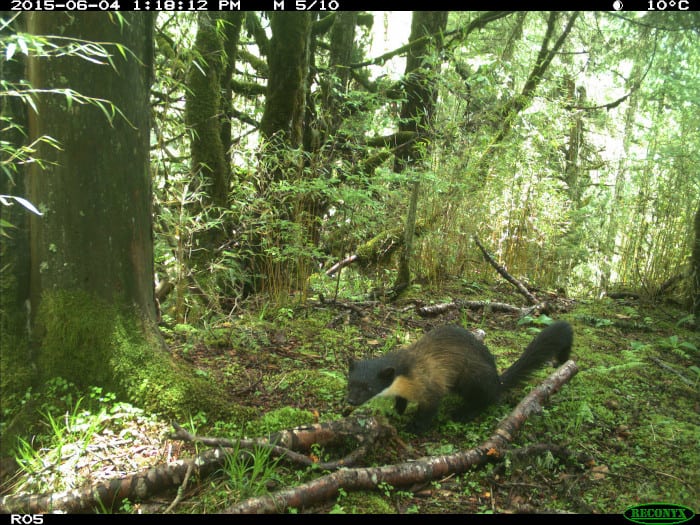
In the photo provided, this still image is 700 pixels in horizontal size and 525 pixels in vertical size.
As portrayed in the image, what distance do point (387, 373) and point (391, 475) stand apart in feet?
2.71

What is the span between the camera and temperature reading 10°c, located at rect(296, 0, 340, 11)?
14.7ft

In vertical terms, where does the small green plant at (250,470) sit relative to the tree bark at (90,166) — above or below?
below

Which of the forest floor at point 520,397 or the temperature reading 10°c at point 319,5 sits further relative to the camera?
the temperature reading 10°c at point 319,5

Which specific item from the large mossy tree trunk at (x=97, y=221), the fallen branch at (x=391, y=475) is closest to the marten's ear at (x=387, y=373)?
the fallen branch at (x=391, y=475)

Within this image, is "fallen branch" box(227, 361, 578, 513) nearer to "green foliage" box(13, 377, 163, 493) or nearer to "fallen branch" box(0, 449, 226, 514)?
"fallen branch" box(0, 449, 226, 514)

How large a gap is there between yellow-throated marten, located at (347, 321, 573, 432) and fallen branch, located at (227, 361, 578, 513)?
1.25 ft

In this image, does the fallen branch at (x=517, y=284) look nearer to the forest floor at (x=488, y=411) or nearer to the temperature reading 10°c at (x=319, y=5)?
the forest floor at (x=488, y=411)

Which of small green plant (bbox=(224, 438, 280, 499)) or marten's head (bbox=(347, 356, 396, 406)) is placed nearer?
small green plant (bbox=(224, 438, 280, 499))

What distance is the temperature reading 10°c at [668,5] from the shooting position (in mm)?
2746

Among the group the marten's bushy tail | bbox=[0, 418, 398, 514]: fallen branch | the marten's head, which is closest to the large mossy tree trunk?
bbox=[0, 418, 398, 514]: fallen branch

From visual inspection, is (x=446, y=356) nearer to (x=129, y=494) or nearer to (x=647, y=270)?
(x=129, y=494)

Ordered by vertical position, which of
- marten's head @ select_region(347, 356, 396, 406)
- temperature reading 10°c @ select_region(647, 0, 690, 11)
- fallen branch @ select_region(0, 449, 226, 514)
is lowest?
fallen branch @ select_region(0, 449, 226, 514)

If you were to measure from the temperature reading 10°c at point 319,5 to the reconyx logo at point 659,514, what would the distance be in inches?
182

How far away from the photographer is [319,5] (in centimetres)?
481
